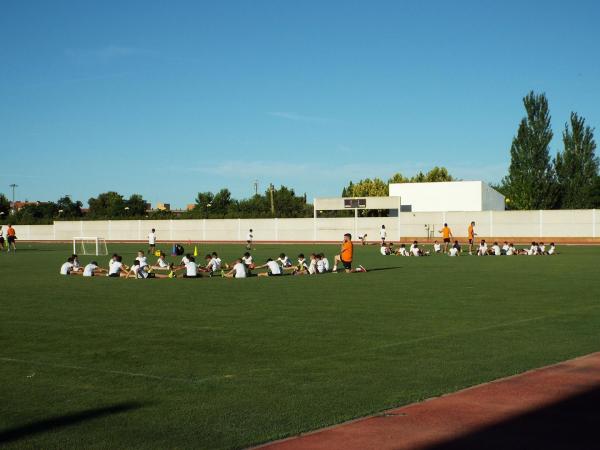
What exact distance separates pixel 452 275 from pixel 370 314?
37.5ft

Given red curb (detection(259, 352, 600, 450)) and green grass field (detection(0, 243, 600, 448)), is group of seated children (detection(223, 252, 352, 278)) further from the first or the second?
red curb (detection(259, 352, 600, 450))

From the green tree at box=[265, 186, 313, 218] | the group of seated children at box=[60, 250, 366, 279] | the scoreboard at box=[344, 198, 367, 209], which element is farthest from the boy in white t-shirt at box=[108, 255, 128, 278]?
the green tree at box=[265, 186, 313, 218]

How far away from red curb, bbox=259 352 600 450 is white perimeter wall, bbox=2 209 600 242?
2051 inches

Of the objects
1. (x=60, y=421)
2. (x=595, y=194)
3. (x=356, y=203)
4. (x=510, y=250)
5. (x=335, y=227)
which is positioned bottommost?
(x=510, y=250)

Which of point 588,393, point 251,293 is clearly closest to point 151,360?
point 588,393

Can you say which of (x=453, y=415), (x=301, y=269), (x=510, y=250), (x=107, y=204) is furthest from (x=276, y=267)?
(x=107, y=204)

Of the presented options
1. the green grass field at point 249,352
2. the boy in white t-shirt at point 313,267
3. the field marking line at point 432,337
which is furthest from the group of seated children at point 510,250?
the field marking line at point 432,337

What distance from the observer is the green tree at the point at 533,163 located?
75312 millimetres

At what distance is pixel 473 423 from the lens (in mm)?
7062

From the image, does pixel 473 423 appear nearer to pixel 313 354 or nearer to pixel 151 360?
pixel 313 354

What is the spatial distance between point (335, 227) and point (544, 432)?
201ft

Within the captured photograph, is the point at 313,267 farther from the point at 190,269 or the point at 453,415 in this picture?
the point at 453,415

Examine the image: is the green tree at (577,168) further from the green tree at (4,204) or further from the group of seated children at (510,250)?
the green tree at (4,204)

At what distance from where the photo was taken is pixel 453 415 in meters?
7.35
